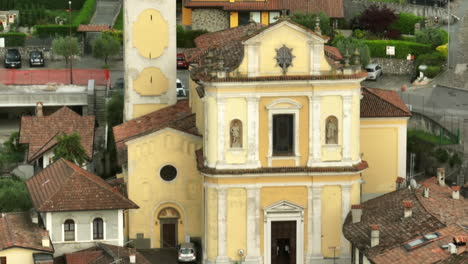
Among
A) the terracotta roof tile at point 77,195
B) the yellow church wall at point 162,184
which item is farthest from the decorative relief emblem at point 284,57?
the terracotta roof tile at point 77,195

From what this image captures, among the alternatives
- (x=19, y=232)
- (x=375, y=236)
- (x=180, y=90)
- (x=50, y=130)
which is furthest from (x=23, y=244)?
(x=180, y=90)

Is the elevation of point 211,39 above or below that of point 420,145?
above

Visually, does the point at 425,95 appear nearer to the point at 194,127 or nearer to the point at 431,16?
the point at 431,16

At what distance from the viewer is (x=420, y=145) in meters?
99.7

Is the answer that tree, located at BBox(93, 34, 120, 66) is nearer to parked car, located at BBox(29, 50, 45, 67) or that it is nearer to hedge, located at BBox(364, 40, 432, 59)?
parked car, located at BBox(29, 50, 45, 67)

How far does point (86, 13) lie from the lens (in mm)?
136375

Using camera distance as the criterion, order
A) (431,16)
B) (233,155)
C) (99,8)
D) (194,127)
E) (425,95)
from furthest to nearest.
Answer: (99,8)
(431,16)
(425,95)
(194,127)
(233,155)

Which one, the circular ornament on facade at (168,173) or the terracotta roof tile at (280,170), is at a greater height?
the terracotta roof tile at (280,170)

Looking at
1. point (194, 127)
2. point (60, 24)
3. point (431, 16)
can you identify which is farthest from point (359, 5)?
point (194, 127)

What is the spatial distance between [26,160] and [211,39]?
1318 cm

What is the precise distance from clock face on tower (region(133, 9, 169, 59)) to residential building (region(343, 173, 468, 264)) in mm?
18472

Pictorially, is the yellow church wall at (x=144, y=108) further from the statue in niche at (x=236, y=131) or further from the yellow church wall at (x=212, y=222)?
the statue in niche at (x=236, y=131)

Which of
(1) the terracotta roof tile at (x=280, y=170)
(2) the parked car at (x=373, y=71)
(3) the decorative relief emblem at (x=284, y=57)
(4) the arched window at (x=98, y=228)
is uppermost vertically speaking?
(3) the decorative relief emblem at (x=284, y=57)

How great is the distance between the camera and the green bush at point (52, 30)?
13088cm
